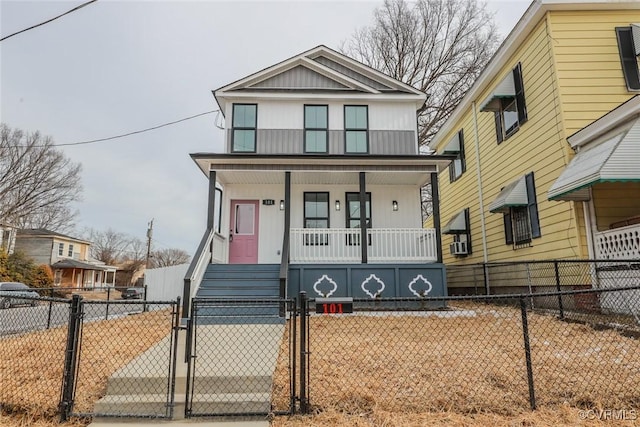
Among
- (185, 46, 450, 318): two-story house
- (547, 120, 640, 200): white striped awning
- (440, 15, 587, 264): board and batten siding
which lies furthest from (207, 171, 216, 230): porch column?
(440, 15, 587, 264): board and batten siding

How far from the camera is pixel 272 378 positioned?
152 inches

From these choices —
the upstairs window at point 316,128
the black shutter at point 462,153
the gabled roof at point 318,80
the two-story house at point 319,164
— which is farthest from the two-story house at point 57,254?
the black shutter at point 462,153

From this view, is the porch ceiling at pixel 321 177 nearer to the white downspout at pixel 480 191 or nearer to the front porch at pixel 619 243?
the white downspout at pixel 480 191

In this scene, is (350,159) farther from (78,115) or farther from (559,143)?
(78,115)

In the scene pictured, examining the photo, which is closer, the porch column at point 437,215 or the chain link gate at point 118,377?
the chain link gate at point 118,377

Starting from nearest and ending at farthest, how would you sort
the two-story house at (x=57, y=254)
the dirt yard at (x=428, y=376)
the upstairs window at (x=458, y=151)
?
the dirt yard at (x=428, y=376), the upstairs window at (x=458, y=151), the two-story house at (x=57, y=254)

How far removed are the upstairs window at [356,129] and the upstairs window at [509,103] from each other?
349cm

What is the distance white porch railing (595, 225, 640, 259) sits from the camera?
6348 millimetres

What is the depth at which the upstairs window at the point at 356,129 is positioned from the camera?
11.3 m

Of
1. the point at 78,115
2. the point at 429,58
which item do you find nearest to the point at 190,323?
the point at 429,58

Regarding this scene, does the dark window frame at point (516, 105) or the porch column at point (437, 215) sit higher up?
the dark window frame at point (516, 105)

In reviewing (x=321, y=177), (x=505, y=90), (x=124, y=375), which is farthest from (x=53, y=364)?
(x=505, y=90)

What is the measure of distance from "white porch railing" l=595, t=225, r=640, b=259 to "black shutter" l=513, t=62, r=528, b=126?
3.81 m

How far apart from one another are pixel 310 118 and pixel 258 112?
164cm
